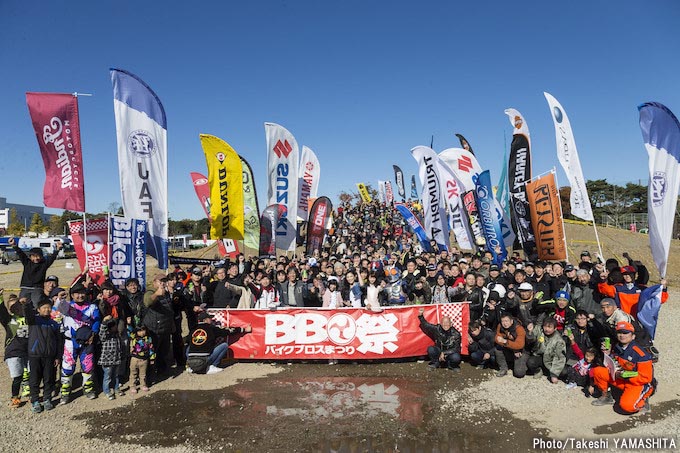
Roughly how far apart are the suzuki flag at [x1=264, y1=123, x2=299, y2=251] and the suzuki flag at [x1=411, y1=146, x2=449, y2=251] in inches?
194

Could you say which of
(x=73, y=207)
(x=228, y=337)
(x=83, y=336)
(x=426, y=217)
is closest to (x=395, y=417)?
(x=228, y=337)

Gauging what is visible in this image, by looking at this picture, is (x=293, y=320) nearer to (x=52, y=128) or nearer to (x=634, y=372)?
(x=634, y=372)

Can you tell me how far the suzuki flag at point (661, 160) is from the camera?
25.9ft

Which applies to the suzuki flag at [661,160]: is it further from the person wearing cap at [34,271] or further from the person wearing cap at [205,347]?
the person wearing cap at [34,271]

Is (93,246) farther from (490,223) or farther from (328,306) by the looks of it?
(490,223)

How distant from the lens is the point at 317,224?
643 inches

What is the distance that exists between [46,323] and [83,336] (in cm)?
57

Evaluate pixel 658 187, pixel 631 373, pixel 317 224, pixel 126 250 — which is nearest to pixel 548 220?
pixel 658 187

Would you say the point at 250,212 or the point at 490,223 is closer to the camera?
the point at 490,223

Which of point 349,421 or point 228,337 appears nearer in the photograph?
point 349,421

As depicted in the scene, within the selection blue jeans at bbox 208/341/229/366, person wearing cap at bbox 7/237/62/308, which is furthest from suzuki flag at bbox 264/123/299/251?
person wearing cap at bbox 7/237/62/308

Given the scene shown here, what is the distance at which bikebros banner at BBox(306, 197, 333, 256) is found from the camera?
53.3ft

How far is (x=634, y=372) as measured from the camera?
5617 mm

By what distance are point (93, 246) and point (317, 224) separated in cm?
897
